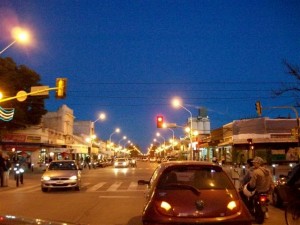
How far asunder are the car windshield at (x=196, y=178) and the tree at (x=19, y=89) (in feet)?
143

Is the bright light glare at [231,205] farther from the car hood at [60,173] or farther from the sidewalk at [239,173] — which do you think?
the car hood at [60,173]

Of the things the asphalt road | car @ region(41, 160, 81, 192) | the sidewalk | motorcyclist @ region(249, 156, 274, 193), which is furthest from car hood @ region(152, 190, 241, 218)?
car @ region(41, 160, 81, 192)

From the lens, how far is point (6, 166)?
2827cm

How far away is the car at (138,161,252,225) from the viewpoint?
786cm

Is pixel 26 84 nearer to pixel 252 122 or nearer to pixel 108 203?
pixel 252 122

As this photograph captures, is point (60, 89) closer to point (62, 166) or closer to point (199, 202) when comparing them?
point (62, 166)

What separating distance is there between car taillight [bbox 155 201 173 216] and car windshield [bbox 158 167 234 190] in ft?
1.25

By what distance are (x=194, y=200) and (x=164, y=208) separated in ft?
1.70

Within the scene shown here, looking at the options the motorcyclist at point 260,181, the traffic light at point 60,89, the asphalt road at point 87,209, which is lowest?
the asphalt road at point 87,209

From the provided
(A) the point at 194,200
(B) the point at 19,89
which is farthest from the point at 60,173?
(B) the point at 19,89

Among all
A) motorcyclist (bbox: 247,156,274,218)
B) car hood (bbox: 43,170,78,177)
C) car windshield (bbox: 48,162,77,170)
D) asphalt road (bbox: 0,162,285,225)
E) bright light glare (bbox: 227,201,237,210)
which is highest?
car windshield (bbox: 48,162,77,170)

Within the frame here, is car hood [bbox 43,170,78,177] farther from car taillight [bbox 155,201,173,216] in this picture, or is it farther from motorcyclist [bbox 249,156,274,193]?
car taillight [bbox 155,201,173,216]

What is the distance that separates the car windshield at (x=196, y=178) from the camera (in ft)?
27.5

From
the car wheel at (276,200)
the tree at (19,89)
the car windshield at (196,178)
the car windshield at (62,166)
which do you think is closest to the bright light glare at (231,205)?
the car windshield at (196,178)
